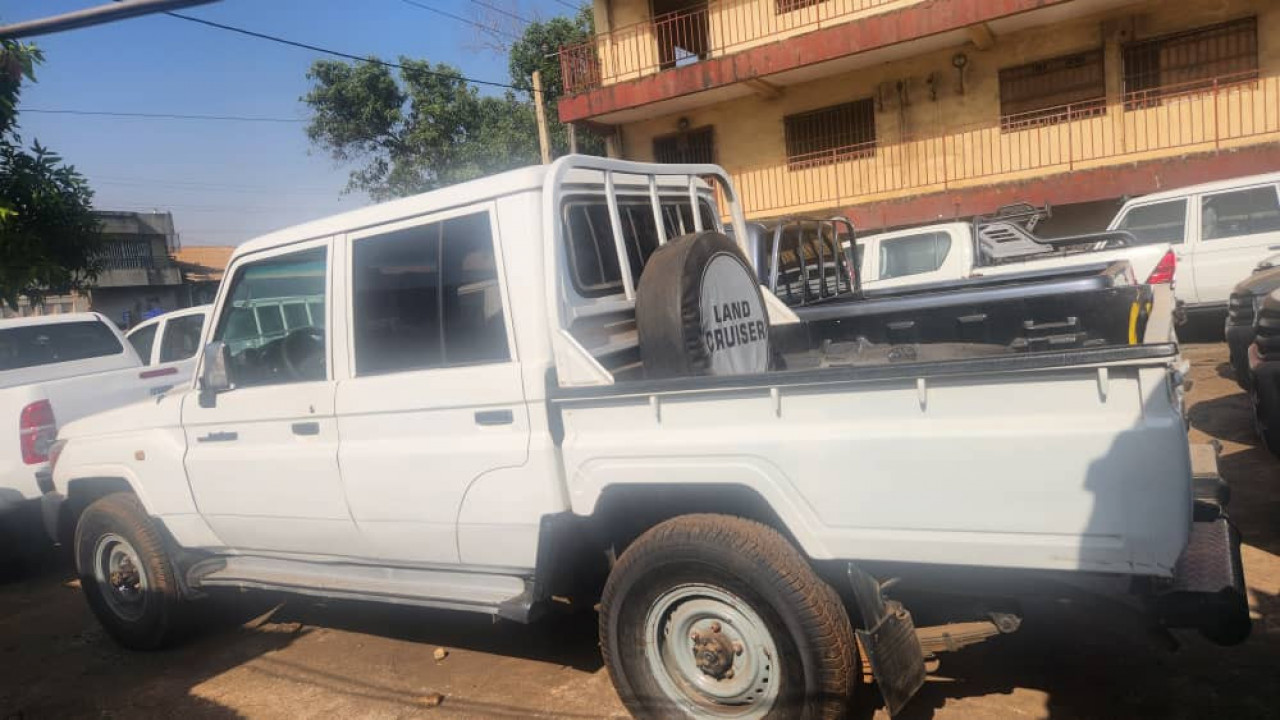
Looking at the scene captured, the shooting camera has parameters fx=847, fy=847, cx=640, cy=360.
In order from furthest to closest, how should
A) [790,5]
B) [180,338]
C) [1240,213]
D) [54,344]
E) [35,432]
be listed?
[790,5] < [1240,213] < [180,338] < [54,344] < [35,432]

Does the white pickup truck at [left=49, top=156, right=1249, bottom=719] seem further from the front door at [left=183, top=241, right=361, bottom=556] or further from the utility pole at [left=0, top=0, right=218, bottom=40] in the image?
the utility pole at [left=0, top=0, right=218, bottom=40]

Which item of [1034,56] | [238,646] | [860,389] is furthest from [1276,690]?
[1034,56]

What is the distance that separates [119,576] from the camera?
4609mm

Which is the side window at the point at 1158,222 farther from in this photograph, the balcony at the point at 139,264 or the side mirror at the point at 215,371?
the balcony at the point at 139,264

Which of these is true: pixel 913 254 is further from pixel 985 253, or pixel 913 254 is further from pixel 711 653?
pixel 711 653

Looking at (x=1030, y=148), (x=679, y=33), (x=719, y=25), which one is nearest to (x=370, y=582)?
(x=1030, y=148)

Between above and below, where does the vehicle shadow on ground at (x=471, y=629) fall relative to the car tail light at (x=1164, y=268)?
below

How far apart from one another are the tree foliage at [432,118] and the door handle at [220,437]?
2130 cm

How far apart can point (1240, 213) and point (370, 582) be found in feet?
34.4

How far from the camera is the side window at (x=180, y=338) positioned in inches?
353

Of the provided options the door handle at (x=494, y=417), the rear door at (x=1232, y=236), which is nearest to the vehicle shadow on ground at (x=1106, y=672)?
the door handle at (x=494, y=417)

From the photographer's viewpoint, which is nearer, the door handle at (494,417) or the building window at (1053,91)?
the door handle at (494,417)

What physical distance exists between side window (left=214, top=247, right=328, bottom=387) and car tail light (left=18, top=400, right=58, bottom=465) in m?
2.65

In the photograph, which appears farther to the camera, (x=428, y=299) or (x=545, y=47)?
(x=545, y=47)
